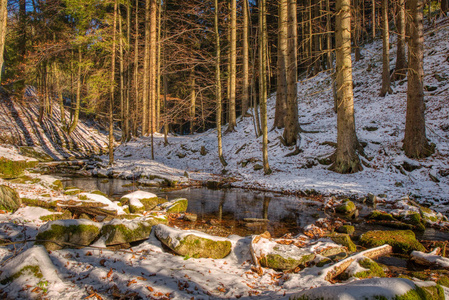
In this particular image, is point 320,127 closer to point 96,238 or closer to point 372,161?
point 372,161

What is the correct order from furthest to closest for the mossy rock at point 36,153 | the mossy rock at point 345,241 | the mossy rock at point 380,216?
the mossy rock at point 36,153 < the mossy rock at point 380,216 < the mossy rock at point 345,241

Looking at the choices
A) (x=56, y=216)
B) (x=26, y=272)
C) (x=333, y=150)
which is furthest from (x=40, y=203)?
(x=333, y=150)

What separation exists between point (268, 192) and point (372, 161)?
4733 millimetres

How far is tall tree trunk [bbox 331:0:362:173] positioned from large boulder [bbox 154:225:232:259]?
25.8 feet

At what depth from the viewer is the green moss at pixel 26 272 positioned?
3.02 metres

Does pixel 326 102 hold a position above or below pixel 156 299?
above

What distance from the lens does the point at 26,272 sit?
3088mm

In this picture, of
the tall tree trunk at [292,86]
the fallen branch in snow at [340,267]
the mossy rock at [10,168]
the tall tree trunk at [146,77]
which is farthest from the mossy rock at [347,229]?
the tall tree trunk at [146,77]

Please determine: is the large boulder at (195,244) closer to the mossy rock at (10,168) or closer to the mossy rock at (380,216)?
the mossy rock at (380,216)

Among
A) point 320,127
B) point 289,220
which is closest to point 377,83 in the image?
point 320,127

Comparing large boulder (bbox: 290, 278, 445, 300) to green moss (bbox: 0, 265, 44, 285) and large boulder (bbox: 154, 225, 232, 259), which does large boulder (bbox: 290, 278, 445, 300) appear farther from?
green moss (bbox: 0, 265, 44, 285)

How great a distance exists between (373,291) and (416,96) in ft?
34.1

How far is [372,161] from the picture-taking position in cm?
1083

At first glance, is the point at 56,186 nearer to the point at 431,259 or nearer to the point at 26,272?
the point at 26,272
